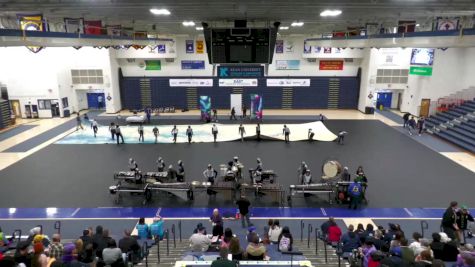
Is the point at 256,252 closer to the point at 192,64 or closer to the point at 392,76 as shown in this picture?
the point at 192,64

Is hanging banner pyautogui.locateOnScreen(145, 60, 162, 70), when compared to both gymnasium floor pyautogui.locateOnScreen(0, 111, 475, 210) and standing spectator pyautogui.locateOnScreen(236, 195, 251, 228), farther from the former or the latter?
standing spectator pyautogui.locateOnScreen(236, 195, 251, 228)

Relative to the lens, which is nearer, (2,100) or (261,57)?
(261,57)

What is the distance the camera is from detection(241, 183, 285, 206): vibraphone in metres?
13.1

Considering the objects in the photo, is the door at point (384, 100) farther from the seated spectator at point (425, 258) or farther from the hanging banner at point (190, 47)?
the seated spectator at point (425, 258)

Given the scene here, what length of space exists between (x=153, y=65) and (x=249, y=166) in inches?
801

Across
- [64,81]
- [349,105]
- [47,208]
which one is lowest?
[47,208]

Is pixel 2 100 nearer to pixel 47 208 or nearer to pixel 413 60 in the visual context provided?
pixel 47 208

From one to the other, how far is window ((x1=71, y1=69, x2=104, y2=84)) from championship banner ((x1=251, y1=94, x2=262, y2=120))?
14.4 m

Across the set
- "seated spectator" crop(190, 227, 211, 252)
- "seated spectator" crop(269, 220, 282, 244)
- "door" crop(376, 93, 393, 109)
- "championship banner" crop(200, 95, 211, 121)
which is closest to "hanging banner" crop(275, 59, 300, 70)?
"door" crop(376, 93, 393, 109)

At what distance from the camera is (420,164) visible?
17.1 metres

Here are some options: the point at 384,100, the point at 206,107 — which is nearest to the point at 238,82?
the point at 206,107

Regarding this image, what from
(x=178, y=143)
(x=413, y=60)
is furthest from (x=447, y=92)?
(x=178, y=143)

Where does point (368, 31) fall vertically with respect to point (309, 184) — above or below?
above

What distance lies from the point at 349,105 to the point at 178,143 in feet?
64.6
